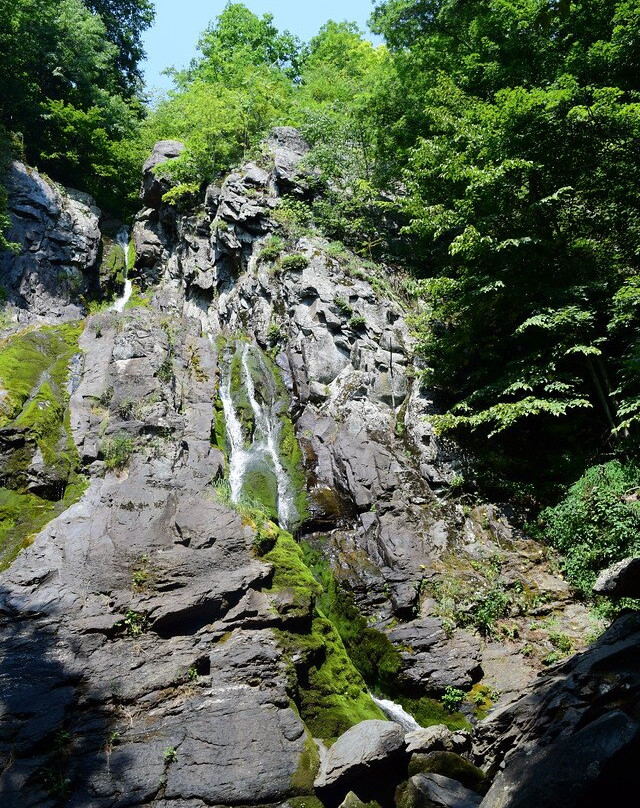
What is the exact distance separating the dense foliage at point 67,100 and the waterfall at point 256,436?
43.9 ft

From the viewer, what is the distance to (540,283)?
11523 mm

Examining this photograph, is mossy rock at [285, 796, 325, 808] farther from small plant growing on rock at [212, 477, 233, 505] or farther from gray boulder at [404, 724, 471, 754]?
small plant growing on rock at [212, 477, 233, 505]

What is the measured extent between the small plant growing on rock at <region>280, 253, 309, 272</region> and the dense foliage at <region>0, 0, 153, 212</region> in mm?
11823

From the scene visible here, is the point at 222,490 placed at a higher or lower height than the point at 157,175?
lower

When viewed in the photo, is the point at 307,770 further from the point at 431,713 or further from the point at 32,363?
the point at 32,363

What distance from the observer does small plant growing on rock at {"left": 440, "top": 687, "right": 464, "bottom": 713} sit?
7.56 metres

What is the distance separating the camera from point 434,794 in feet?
16.8

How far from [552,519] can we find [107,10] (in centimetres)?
3302

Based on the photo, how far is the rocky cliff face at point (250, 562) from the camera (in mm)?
5586

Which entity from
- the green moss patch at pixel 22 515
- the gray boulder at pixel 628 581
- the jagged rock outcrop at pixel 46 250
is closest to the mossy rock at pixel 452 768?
the gray boulder at pixel 628 581

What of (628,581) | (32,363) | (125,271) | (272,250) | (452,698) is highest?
(125,271)

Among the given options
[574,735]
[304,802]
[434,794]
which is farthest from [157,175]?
[574,735]

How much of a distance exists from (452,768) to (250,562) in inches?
143

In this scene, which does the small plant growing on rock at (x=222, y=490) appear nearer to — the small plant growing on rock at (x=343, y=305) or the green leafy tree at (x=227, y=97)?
the small plant growing on rock at (x=343, y=305)
